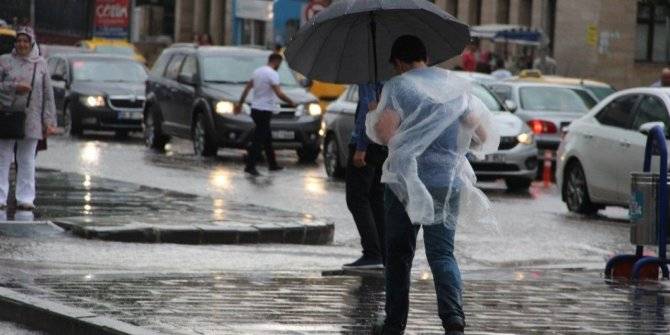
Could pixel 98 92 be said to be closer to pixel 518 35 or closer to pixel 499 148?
pixel 499 148

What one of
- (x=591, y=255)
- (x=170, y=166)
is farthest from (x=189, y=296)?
(x=170, y=166)

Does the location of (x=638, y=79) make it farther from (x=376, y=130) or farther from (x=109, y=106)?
(x=376, y=130)

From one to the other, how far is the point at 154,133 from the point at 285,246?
16.8 meters

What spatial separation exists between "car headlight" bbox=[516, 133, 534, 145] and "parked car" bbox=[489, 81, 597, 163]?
7.91ft

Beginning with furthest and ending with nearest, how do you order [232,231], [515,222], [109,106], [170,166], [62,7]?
[62,7] < [109,106] < [170,166] < [515,222] < [232,231]

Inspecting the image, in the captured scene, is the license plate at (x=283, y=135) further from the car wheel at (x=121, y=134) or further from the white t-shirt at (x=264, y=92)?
the car wheel at (x=121, y=134)

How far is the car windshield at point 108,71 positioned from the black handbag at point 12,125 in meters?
20.4

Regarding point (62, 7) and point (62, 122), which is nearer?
point (62, 122)

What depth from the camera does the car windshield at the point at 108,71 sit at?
3728cm

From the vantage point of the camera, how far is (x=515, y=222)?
19.7m

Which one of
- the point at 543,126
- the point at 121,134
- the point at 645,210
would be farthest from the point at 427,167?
the point at 121,134

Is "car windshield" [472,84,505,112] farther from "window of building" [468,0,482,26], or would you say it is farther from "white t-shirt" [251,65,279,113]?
"window of building" [468,0,482,26]

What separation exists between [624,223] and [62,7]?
26.5 metres

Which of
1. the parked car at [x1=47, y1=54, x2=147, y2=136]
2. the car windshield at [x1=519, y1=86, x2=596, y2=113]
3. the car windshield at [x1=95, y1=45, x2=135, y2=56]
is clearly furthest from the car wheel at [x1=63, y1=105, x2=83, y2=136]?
the car windshield at [x1=95, y1=45, x2=135, y2=56]
